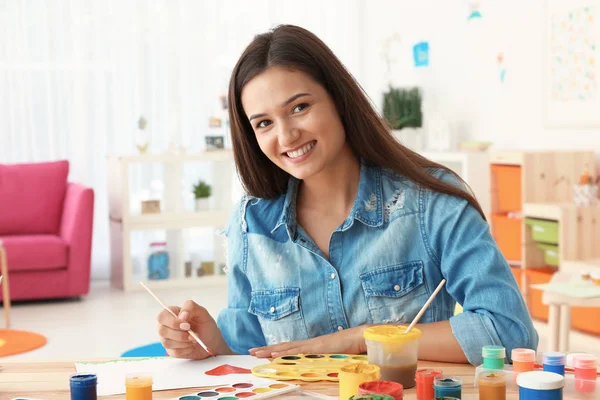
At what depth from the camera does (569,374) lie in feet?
4.57

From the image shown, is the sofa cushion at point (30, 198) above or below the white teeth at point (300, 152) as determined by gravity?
below

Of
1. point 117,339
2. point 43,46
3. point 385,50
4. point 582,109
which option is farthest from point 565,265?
point 43,46

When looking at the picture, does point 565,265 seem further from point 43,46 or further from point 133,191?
point 43,46

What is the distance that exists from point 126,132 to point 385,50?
2117mm

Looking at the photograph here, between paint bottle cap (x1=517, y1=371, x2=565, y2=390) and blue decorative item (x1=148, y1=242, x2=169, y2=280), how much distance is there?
560 centimetres

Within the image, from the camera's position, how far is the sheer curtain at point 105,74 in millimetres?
6797

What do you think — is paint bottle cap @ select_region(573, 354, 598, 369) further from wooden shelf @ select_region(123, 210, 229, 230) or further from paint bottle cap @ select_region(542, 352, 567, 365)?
wooden shelf @ select_region(123, 210, 229, 230)

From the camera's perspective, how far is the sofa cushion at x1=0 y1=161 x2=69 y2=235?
20.4 ft

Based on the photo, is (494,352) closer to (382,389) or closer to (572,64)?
(382,389)

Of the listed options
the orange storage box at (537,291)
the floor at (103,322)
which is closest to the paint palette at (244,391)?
the floor at (103,322)

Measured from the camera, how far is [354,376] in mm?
1286

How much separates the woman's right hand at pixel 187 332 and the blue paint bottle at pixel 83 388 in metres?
0.35

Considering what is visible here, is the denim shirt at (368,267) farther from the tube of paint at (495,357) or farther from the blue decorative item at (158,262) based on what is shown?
the blue decorative item at (158,262)

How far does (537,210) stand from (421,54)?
2.09 meters
